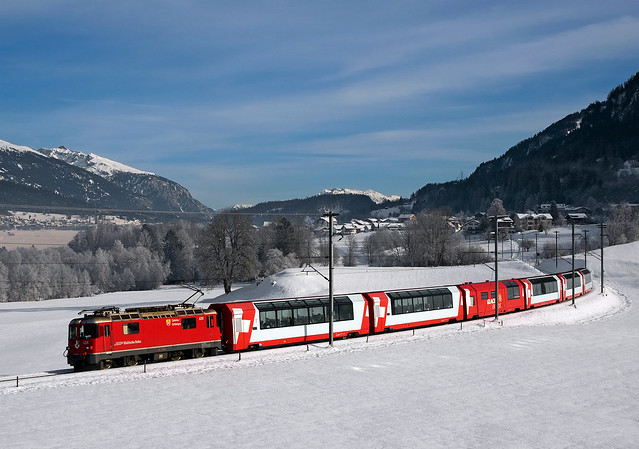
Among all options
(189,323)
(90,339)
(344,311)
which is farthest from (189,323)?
(344,311)

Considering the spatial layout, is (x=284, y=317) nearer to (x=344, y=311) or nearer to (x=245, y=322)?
(x=245, y=322)

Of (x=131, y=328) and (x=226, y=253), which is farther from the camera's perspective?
(x=226, y=253)

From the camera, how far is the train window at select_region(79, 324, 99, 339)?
31.1 meters

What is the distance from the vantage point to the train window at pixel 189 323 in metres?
34.2

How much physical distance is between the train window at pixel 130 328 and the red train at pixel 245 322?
0.17 ft

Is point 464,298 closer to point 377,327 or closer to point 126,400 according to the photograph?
point 377,327

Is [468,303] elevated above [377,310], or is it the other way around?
Result: [377,310]

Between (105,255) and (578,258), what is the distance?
106531 mm

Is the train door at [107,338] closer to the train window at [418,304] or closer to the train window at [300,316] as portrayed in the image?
the train window at [300,316]

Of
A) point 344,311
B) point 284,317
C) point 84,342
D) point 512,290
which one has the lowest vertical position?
point 512,290

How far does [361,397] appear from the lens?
27609 millimetres

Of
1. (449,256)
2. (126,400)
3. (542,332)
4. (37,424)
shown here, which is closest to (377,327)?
(542,332)

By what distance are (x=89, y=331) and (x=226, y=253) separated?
54.5 meters

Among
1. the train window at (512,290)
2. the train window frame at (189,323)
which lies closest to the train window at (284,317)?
the train window frame at (189,323)
